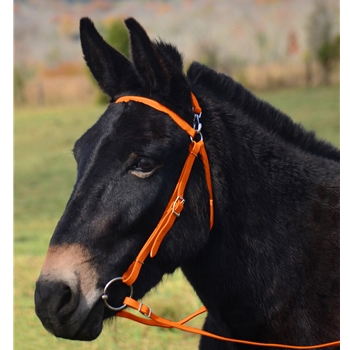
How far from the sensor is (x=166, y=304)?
5039 millimetres

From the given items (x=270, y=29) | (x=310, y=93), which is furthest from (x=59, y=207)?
(x=270, y=29)

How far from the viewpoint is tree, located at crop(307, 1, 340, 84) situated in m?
15.2

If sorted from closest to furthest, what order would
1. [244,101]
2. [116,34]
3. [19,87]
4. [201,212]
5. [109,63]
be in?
[201,212], [109,63], [244,101], [116,34], [19,87]

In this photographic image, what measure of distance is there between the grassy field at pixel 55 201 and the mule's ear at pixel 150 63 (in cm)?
107

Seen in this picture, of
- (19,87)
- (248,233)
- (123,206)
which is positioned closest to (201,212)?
(248,233)

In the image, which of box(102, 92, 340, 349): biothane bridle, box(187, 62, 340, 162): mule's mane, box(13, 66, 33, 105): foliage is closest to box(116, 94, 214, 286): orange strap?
box(102, 92, 340, 349): biothane bridle

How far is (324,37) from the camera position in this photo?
1588 centimetres

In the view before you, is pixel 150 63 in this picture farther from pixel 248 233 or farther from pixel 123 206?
pixel 248 233

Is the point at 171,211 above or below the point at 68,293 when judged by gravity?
above

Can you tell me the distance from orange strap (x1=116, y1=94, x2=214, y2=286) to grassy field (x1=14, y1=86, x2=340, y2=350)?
345 mm

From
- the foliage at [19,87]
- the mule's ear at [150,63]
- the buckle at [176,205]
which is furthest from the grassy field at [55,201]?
the mule's ear at [150,63]

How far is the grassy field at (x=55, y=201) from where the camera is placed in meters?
4.55

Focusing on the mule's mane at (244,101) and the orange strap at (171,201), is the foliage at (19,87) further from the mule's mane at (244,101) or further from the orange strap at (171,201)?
the orange strap at (171,201)

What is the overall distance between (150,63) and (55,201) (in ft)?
32.3
